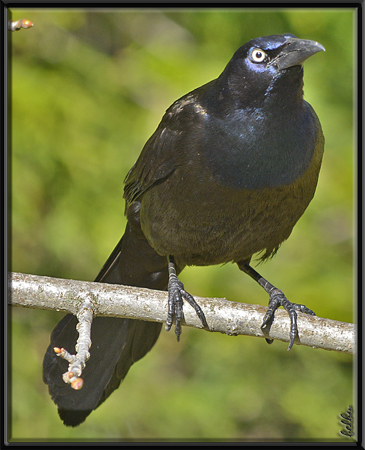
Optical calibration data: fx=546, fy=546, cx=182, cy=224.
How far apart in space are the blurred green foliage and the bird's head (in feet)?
4.77

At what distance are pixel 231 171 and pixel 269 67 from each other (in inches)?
20.9

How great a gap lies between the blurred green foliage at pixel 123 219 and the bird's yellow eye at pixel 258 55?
151 centimetres

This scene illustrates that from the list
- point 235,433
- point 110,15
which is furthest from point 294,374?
point 110,15

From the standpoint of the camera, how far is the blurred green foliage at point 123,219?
409 centimetres

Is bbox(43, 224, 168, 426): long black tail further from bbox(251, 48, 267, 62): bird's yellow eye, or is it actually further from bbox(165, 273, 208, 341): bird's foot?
bbox(251, 48, 267, 62): bird's yellow eye

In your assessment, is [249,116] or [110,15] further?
[110,15]

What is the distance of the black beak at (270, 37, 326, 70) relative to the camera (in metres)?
2.48

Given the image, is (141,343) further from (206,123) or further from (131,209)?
(206,123)

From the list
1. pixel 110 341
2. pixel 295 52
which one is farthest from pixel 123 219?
pixel 295 52

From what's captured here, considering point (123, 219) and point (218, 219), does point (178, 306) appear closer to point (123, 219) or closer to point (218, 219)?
point (218, 219)

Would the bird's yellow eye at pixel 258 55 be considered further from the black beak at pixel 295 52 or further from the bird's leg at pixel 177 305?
the bird's leg at pixel 177 305

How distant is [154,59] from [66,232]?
158 cm

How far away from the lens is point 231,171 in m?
2.73

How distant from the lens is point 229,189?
9.02 ft
